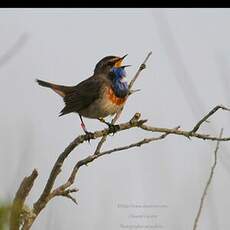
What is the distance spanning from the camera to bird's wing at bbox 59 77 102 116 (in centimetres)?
555

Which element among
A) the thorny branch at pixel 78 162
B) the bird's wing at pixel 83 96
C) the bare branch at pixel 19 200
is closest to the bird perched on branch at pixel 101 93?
the bird's wing at pixel 83 96

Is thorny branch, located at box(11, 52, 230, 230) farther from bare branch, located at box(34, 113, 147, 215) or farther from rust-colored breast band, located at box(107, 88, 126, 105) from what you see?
rust-colored breast band, located at box(107, 88, 126, 105)

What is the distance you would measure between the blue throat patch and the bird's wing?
0.58ft

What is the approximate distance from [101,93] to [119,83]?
230 mm

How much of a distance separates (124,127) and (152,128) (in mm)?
212

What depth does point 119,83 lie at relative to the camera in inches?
223

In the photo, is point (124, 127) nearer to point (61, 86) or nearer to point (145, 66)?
point (145, 66)

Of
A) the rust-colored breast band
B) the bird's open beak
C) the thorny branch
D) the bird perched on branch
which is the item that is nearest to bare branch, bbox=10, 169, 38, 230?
the thorny branch

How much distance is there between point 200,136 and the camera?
9.28ft

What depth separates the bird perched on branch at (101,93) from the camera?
5445 mm

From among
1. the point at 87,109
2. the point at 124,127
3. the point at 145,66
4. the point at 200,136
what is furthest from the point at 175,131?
the point at 87,109

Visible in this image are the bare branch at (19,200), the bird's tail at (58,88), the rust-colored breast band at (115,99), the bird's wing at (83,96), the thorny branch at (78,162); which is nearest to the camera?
the bare branch at (19,200)

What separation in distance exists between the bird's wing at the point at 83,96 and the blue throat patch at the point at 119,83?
18 centimetres

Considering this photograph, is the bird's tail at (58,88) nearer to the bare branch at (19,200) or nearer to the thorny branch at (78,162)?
the thorny branch at (78,162)
